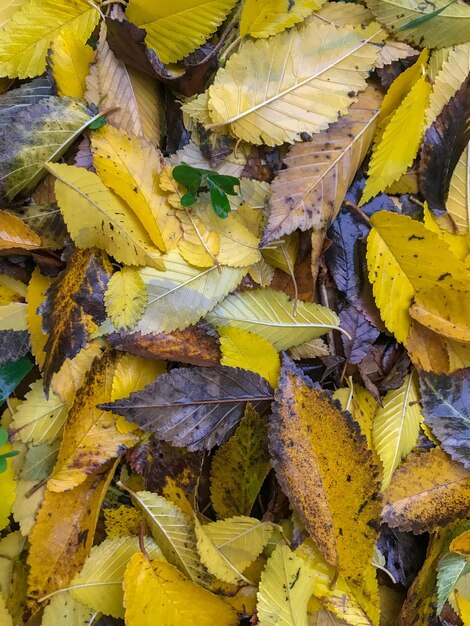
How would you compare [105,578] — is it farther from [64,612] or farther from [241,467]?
[241,467]

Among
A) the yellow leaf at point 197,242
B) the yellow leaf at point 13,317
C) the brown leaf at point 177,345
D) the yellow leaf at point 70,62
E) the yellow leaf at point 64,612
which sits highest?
the yellow leaf at point 70,62

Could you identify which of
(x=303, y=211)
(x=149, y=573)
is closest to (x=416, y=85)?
(x=303, y=211)

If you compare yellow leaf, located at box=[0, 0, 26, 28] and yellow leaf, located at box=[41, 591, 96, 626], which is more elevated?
yellow leaf, located at box=[0, 0, 26, 28]

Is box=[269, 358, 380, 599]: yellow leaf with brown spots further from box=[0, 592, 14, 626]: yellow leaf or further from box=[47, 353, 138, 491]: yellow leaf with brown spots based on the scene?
box=[0, 592, 14, 626]: yellow leaf

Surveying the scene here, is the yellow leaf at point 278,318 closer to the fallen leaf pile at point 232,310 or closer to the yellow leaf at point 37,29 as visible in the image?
the fallen leaf pile at point 232,310

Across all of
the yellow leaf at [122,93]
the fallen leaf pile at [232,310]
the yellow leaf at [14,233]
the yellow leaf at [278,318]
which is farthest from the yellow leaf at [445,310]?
the yellow leaf at [14,233]

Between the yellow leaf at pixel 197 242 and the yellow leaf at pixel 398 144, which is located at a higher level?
the yellow leaf at pixel 398 144

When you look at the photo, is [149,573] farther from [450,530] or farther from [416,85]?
[416,85]

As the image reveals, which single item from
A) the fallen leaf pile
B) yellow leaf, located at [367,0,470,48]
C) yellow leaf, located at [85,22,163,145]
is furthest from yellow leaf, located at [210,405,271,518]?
yellow leaf, located at [367,0,470,48]
